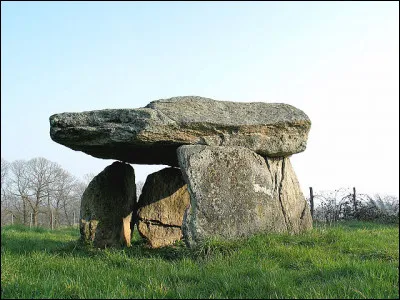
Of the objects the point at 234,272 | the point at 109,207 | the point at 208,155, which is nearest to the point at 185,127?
the point at 208,155

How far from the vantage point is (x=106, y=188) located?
1132 centimetres

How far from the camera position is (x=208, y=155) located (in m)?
9.09

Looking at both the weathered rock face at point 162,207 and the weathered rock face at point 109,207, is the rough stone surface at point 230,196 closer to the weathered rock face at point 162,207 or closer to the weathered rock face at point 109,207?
the weathered rock face at point 109,207

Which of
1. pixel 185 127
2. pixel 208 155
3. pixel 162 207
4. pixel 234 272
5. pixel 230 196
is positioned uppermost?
pixel 185 127

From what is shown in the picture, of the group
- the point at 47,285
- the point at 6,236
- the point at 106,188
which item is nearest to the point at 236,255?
the point at 47,285

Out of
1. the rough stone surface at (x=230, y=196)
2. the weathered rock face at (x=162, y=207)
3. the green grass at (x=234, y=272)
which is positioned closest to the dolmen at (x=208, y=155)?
the rough stone surface at (x=230, y=196)

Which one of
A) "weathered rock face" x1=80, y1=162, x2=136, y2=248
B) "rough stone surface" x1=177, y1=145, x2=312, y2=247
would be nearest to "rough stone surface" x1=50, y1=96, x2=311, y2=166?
"rough stone surface" x1=177, y1=145, x2=312, y2=247

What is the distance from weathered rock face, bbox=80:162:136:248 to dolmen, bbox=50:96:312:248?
0.02 meters

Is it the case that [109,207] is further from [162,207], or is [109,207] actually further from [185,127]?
[185,127]

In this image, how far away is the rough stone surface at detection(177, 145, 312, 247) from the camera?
28.0 feet

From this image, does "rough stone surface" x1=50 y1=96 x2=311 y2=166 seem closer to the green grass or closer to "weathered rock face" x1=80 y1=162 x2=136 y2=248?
"weathered rock face" x1=80 y1=162 x2=136 y2=248

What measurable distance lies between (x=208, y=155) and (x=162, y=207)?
12.2ft

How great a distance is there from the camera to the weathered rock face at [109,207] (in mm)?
10773

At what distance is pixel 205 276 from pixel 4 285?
8.09ft
